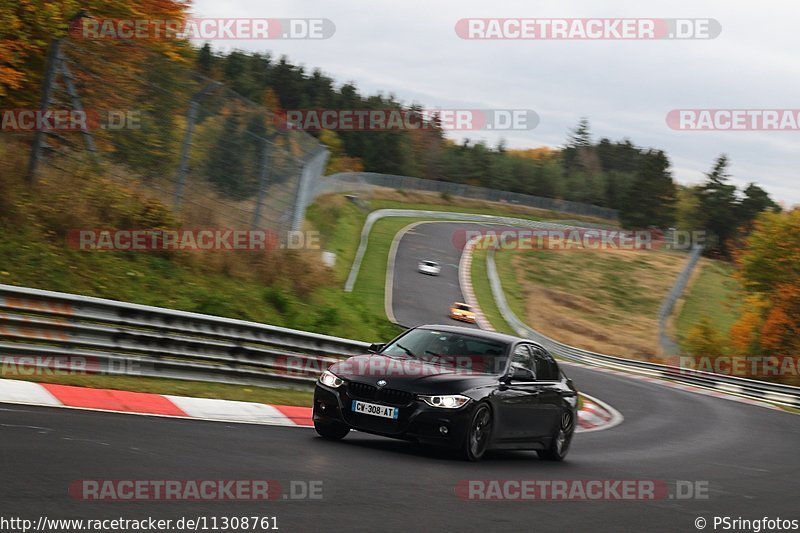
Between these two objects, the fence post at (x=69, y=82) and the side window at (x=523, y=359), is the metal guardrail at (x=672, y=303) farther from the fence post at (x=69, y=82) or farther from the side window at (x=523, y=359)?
the side window at (x=523, y=359)

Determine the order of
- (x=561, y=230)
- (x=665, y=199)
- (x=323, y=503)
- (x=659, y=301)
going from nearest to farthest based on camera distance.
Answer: (x=323, y=503)
(x=659, y=301)
(x=561, y=230)
(x=665, y=199)

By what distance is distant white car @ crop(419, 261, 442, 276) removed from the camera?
66.7 m

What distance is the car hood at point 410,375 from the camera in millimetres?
10391

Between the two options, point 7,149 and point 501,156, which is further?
point 501,156

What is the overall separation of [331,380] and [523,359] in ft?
7.71

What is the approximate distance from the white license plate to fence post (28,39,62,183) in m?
8.35

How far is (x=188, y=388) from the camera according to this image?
1343 centimetres

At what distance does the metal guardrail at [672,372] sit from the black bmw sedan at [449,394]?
85.0 feet

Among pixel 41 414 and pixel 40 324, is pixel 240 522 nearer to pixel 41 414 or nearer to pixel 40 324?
pixel 41 414

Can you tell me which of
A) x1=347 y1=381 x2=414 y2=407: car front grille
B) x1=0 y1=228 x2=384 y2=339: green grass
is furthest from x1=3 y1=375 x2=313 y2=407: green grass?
x1=347 y1=381 x2=414 y2=407: car front grille

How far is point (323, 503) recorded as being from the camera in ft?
23.6

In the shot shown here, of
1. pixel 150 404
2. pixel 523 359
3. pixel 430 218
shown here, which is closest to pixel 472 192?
pixel 430 218

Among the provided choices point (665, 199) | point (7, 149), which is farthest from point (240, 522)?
point (665, 199)

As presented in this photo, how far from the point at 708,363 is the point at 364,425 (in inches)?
1832
